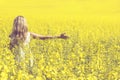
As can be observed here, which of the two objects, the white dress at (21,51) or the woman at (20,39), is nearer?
the white dress at (21,51)

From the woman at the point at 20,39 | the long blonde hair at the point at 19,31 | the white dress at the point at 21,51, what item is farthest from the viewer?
the long blonde hair at the point at 19,31

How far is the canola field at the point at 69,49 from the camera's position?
679cm

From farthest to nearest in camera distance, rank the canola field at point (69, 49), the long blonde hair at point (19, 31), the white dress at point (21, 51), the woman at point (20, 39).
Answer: the long blonde hair at point (19, 31), the woman at point (20, 39), the white dress at point (21, 51), the canola field at point (69, 49)

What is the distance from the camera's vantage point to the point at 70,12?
94.8ft

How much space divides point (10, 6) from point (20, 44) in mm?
20525

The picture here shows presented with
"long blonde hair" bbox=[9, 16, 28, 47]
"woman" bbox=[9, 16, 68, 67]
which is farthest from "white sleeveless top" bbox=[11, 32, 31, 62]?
"long blonde hair" bbox=[9, 16, 28, 47]

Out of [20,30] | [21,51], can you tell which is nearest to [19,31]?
[20,30]

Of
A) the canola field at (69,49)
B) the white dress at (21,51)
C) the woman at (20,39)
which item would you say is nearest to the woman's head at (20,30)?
the woman at (20,39)

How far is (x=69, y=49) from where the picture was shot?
11.3m

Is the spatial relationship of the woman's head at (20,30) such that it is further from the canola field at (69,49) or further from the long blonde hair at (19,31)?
the canola field at (69,49)

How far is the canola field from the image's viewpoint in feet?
22.3

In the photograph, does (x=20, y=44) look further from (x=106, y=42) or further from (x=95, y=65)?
(x=106, y=42)

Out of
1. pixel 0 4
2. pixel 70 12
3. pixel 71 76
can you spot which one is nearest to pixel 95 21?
pixel 70 12

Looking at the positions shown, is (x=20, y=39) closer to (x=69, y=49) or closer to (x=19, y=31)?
(x=19, y=31)
